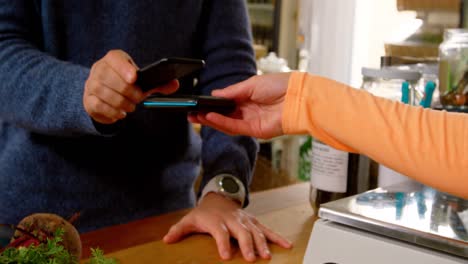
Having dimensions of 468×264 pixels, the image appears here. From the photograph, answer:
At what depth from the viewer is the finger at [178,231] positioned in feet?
2.70

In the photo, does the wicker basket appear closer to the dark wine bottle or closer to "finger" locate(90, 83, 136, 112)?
the dark wine bottle

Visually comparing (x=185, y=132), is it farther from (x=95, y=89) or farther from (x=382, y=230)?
(x=382, y=230)

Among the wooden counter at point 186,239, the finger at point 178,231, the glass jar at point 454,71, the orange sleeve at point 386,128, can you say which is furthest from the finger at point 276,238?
the glass jar at point 454,71

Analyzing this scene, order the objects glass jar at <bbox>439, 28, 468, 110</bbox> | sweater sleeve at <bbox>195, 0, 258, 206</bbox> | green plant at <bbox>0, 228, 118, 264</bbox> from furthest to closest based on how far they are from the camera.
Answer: glass jar at <bbox>439, 28, 468, 110</bbox> < sweater sleeve at <bbox>195, 0, 258, 206</bbox> < green plant at <bbox>0, 228, 118, 264</bbox>

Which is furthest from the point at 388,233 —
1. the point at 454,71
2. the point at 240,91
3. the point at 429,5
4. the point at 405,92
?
the point at 429,5

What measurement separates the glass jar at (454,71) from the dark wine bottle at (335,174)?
285 mm

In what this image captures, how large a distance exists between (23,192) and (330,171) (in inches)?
20.9

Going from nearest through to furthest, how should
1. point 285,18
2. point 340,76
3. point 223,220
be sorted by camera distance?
point 223,220
point 340,76
point 285,18

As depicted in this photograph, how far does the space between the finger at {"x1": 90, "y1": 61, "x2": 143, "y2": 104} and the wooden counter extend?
0.21 metres

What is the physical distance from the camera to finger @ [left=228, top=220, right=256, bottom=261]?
779mm

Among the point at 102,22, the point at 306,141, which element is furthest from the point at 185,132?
the point at 306,141

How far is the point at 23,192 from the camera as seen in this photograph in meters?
0.96

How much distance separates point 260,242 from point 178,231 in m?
0.12

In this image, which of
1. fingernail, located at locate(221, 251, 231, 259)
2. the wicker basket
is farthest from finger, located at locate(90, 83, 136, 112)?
the wicker basket
